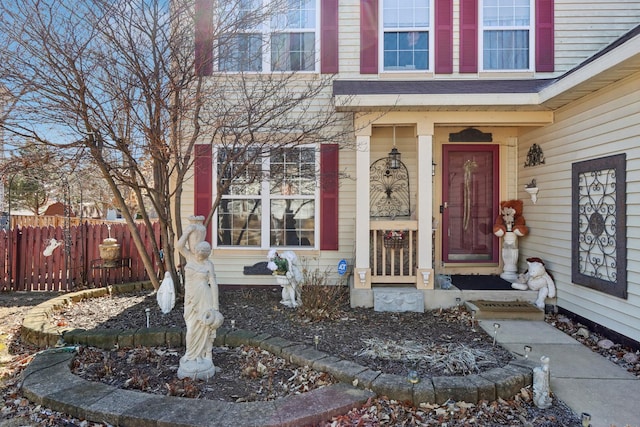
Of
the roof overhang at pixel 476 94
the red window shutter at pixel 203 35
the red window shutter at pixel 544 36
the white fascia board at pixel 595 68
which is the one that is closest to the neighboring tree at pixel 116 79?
the red window shutter at pixel 203 35

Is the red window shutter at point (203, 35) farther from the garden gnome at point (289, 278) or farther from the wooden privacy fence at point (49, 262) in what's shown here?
the wooden privacy fence at point (49, 262)

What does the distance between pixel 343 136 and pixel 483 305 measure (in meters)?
3.28

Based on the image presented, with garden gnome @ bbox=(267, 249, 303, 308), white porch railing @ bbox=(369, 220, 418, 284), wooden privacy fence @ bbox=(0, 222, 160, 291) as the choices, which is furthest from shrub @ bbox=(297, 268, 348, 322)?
wooden privacy fence @ bbox=(0, 222, 160, 291)

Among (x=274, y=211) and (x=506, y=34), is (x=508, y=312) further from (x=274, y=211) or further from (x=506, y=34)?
(x=506, y=34)

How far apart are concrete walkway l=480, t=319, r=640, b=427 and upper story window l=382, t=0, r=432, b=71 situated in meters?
4.35

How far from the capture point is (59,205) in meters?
18.5

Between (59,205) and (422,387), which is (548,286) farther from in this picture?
(59,205)

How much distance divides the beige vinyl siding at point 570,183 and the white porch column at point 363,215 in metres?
2.63

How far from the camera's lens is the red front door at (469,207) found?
21.4 feet

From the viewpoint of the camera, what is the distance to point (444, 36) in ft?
20.5

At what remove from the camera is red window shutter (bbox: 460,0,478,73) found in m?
6.21

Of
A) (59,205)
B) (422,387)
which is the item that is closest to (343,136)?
(422,387)

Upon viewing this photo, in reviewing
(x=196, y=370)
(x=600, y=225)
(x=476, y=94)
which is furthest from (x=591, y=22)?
(x=196, y=370)

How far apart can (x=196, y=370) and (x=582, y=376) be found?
330cm
